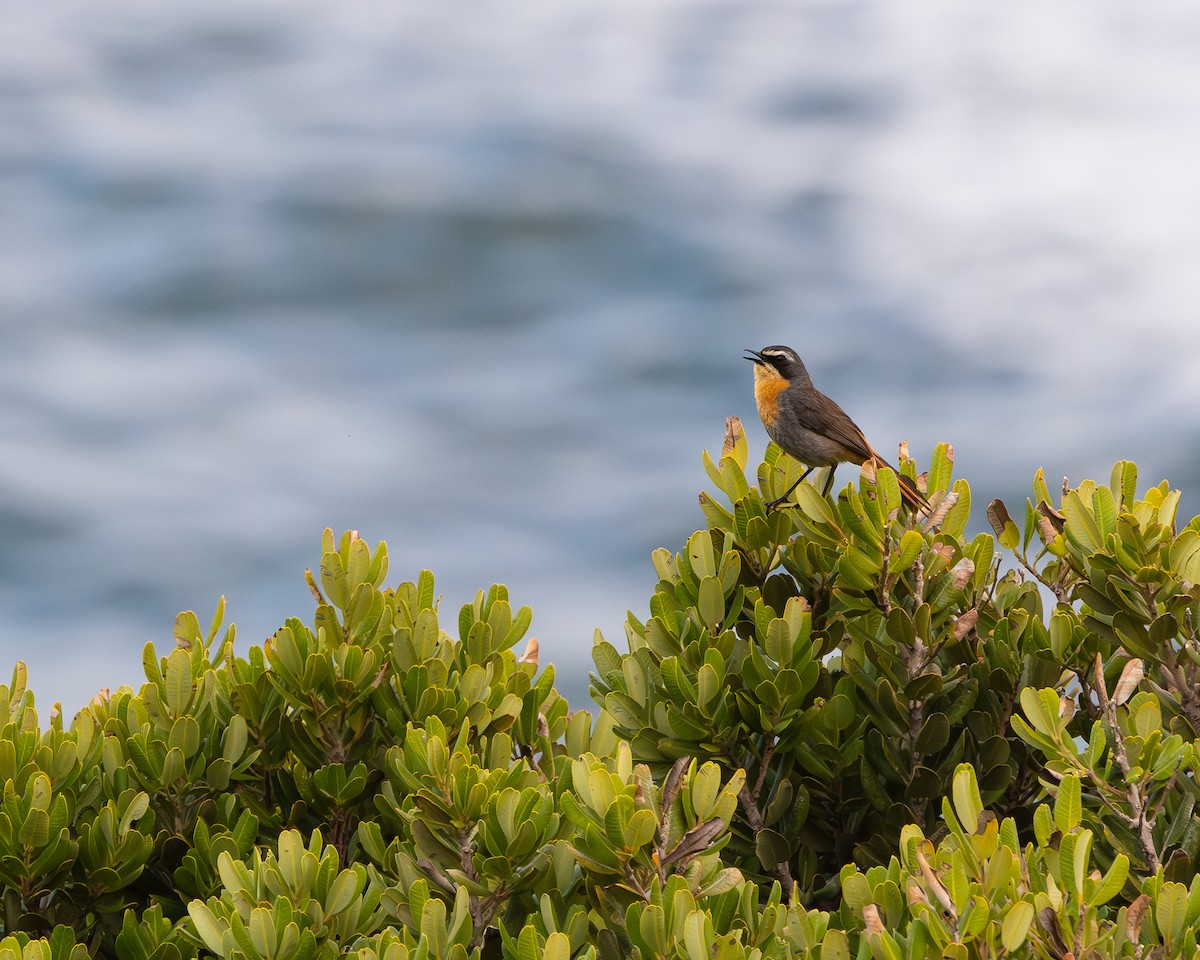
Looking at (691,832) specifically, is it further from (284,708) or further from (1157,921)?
(284,708)

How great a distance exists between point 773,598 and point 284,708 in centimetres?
206

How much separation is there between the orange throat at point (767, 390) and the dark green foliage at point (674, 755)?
3142 mm

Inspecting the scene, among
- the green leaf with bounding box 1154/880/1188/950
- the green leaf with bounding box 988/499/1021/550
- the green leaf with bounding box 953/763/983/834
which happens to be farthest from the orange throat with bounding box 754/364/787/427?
the green leaf with bounding box 1154/880/1188/950

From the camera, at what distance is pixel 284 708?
550 centimetres

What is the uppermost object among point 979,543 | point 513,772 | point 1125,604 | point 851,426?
point 851,426

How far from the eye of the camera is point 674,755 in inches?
197

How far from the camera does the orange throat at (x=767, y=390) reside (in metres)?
9.11

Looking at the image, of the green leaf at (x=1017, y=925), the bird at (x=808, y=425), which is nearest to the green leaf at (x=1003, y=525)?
the bird at (x=808, y=425)

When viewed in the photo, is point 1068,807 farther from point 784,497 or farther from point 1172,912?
point 784,497

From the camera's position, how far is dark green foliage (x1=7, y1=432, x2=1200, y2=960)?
150 inches

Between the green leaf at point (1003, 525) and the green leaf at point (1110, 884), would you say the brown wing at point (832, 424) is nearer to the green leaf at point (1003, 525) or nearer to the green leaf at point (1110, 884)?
the green leaf at point (1003, 525)

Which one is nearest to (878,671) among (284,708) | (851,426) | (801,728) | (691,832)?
(801,728)

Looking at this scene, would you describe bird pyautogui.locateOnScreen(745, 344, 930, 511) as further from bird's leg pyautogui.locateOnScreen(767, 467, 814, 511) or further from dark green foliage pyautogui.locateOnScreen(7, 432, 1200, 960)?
dark green foliage pyautogui.locateOnScreen(7, 432, 1200, 960)

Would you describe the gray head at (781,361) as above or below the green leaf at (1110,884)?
above
